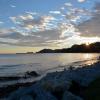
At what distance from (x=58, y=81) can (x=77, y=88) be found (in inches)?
48.9

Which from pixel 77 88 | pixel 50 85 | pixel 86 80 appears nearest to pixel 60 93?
pixel 50 85

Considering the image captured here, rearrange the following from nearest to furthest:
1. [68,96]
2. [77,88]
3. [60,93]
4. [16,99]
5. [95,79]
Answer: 1. [68,96]
2. [16,99]
3. [60,93]
4. [77,88]
5. [95,79]

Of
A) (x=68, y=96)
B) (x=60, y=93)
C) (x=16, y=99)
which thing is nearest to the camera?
(x=68, y=96)

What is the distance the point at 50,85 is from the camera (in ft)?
41.6

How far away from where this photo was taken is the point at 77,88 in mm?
13617

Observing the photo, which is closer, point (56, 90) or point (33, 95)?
point (33, 95)

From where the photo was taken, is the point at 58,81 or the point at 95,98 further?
the point at 58,81

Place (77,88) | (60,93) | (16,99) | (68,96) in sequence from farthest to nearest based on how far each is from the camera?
(77,88), (60,93), (16,99), (68,96)

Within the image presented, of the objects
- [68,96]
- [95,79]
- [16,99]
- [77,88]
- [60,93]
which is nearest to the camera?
[68,96]

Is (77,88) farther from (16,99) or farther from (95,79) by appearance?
(16,99)

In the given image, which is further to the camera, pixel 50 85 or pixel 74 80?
pixel 74 80

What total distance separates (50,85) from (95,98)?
98.4 inches

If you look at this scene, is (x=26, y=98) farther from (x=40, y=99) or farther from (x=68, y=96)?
(x=68, y=96)

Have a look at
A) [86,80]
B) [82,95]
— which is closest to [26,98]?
[82,95]
